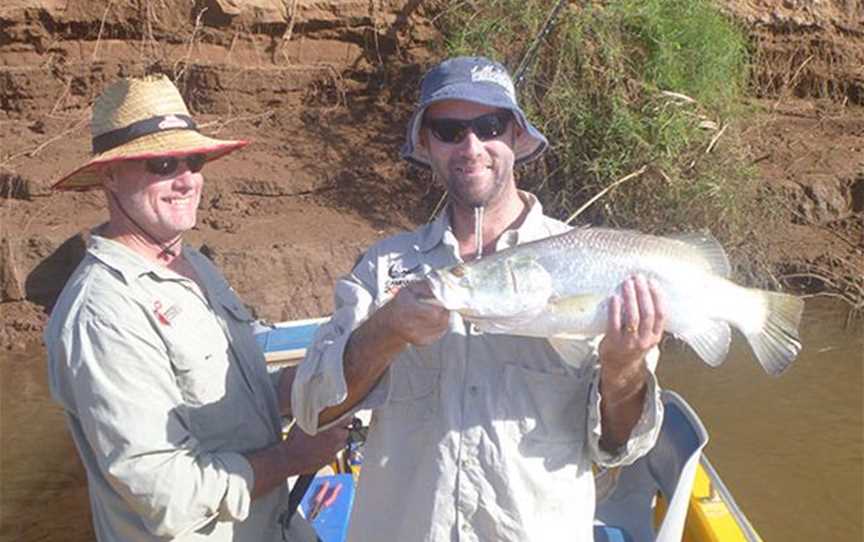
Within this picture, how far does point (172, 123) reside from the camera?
2.72 meters

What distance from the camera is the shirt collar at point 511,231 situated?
2486 millimetres

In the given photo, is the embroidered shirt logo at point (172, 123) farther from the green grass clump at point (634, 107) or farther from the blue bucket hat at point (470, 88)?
the green grass clump at point (634, 107)

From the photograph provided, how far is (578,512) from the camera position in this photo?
2.35 m

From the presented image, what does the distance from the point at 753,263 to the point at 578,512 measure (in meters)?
6.17

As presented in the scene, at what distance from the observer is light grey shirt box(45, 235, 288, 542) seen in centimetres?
234

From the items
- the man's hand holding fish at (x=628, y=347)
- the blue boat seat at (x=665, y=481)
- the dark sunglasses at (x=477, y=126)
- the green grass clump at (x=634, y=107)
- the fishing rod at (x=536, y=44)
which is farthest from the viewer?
the green grass clump at (x=634, y=107)

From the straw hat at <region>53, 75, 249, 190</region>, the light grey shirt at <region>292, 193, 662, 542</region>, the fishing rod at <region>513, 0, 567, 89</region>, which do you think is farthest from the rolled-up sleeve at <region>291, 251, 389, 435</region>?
the fishing rod at <region>513, 0, 567, 89</region>

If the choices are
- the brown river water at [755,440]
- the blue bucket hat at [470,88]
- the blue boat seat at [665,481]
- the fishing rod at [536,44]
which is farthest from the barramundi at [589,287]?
the fishing rod at [536,44]

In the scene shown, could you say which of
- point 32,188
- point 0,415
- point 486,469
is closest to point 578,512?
point 486,469

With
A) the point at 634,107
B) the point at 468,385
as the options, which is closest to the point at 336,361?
the point at 468,385

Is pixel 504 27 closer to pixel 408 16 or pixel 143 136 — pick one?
pixel 408 16

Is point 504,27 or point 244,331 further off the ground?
point 504,27

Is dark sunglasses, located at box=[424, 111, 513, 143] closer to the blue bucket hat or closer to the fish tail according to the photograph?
the blue bucket hat

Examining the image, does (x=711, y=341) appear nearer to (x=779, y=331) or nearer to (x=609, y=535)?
(x=779, y=331)
